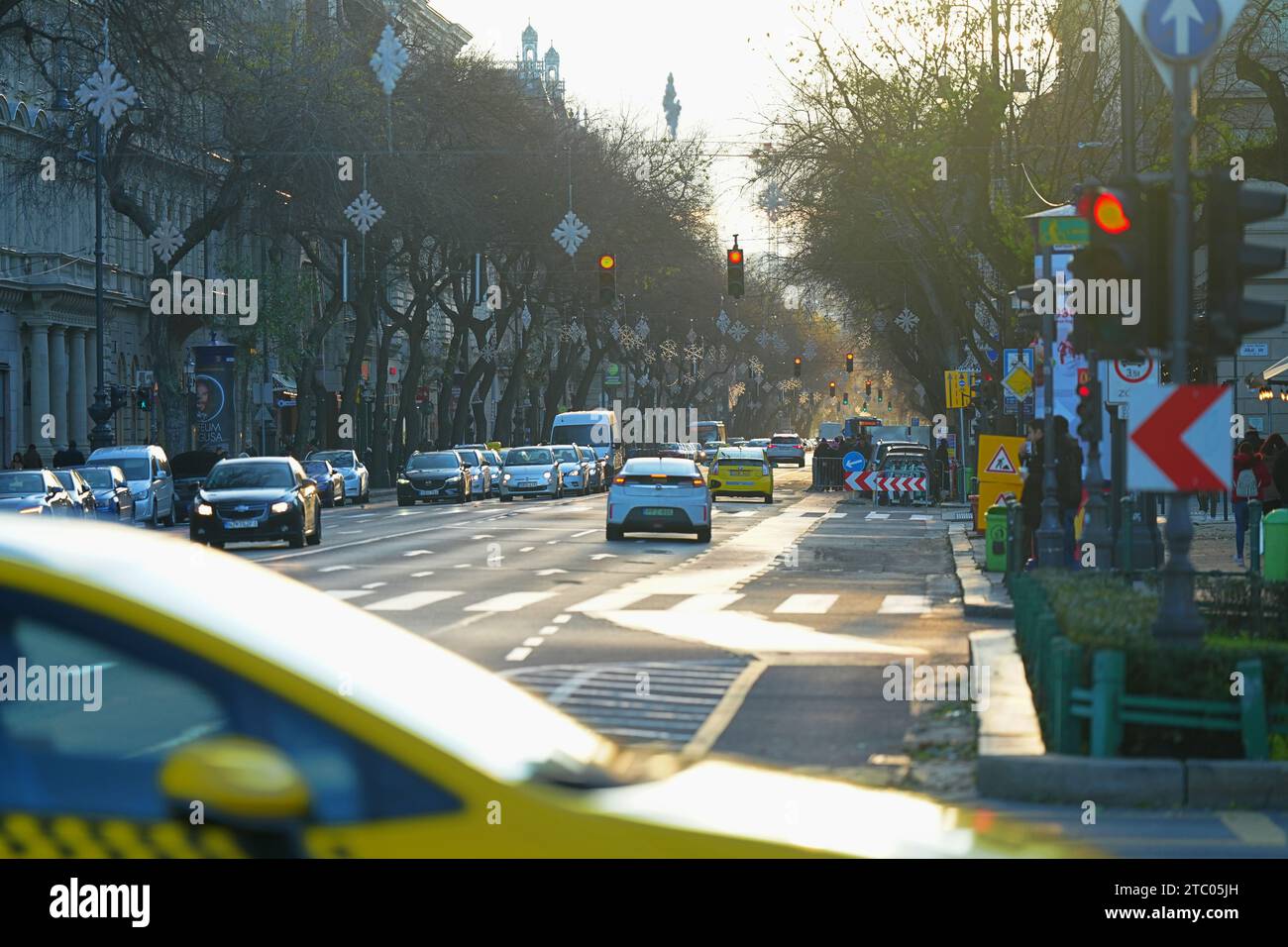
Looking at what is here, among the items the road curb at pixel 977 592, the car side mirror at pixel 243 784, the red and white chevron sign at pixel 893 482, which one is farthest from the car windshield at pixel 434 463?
the car side mirror at pixel 243 784

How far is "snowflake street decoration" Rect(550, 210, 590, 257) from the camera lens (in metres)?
66.1

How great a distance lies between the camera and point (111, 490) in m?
41.2

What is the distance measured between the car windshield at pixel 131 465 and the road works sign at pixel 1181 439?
35703 mm

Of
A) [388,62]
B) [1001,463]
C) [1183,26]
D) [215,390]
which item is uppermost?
[388,62]

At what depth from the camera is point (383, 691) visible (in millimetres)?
4277

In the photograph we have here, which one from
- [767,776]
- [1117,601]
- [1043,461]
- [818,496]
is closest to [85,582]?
[767,776]

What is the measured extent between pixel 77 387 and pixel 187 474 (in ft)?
58.0

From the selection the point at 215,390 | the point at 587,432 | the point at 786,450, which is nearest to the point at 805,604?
the point at 215,390

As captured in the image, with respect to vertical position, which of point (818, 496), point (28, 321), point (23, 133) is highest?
point (23, 133)

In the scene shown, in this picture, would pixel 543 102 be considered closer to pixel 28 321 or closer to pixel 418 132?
pixel 418 132

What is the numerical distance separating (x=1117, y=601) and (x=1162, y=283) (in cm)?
277

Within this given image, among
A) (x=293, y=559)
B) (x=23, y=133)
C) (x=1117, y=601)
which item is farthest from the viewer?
(x=23, y=133)

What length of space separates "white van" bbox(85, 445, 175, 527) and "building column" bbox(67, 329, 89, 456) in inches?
740

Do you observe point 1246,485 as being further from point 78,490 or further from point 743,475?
point 743,475
